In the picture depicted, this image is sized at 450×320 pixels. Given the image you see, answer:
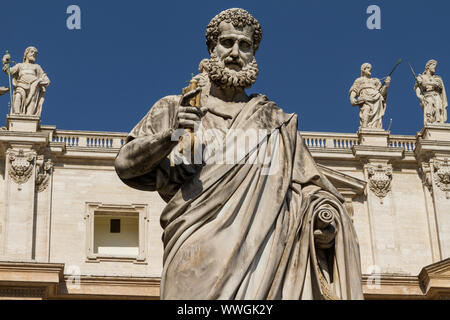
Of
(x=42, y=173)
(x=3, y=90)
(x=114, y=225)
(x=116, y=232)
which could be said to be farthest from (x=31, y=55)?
(x=116, y=232)

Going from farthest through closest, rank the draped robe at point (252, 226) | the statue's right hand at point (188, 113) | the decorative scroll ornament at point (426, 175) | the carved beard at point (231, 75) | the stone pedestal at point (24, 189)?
1. the decorative scroll ornament at point (426, 175)
2. the stone pedestal at point (24, 189)
3. the carved beard at point (231, 75)
4. the statue's right hand at point (188, 113)
5. the draped robe at point (252, 226)

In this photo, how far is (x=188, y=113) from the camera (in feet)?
19.8

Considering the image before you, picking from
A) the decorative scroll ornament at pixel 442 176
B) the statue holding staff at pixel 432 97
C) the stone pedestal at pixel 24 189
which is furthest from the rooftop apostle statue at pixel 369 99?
the stone pedestal at pixel 24 189

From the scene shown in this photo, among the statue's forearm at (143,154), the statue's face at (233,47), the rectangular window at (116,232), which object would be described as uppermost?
the rectangular window at (116,232)

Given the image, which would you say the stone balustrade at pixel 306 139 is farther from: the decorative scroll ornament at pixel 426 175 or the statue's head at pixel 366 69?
the statue's head at pixel 366 69

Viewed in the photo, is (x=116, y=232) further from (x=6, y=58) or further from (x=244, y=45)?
(x=244, y=45)

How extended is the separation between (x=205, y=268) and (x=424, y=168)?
31.5 meters

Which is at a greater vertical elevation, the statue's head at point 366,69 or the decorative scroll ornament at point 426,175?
the statue's head at point 366,69

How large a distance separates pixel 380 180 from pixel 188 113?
1217 inches

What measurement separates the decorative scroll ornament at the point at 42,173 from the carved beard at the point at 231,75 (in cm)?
2922

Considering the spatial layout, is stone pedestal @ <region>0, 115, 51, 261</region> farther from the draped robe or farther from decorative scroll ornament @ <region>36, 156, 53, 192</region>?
the draped robe

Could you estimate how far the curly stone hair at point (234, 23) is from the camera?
6555mm

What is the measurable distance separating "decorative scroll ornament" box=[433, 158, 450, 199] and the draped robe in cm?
3049

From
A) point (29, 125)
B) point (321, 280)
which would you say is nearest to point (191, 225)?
point (321, 280)
